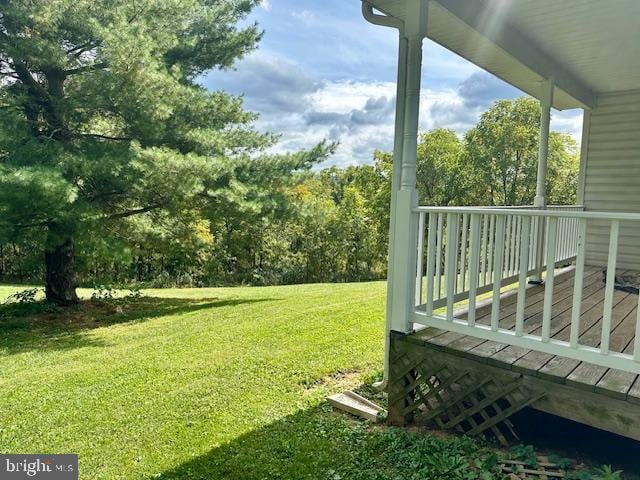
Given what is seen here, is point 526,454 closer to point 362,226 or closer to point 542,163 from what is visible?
point 542,163

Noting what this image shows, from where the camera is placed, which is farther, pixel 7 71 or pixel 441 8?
pixel 7 71

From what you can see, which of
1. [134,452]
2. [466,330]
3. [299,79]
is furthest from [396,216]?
[299,79]

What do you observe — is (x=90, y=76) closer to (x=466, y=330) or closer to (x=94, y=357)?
(x=94, y=357)

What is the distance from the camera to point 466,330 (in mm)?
2719

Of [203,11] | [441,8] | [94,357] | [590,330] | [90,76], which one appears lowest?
[94,357]

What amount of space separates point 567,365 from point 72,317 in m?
7.58

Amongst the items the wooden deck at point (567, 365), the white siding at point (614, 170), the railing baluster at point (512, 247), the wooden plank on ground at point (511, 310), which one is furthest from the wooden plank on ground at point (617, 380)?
the white siding at point (614, 170)

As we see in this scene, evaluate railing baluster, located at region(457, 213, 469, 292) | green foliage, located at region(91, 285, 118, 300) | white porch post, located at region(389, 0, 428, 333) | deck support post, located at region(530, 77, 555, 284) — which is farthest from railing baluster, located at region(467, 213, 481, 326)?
green foliage, located at region(91, 285, 118, 300)

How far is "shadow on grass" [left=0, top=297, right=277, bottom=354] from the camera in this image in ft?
19.4

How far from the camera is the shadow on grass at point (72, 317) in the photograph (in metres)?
5.92

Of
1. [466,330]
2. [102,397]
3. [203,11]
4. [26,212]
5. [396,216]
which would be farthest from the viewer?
[203,11]

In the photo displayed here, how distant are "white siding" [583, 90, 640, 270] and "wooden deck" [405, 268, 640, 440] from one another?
2.49 m

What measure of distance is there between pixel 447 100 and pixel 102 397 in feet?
47.2

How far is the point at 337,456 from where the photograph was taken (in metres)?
2.58
